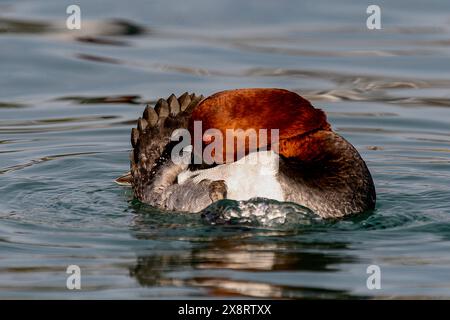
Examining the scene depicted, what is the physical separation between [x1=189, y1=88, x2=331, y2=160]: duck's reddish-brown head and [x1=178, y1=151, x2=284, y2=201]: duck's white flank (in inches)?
3.6

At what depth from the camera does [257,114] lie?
8.30 metres

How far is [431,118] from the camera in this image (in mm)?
12070

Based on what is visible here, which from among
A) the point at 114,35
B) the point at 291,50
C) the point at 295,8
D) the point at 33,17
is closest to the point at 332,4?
the point at 295,8

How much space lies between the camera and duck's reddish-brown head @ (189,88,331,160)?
8258 millimetres

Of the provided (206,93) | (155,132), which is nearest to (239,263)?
(155,132)

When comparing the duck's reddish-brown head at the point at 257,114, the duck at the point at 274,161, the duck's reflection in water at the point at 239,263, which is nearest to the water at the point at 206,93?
the duck's reflection in water at the point at 239,263

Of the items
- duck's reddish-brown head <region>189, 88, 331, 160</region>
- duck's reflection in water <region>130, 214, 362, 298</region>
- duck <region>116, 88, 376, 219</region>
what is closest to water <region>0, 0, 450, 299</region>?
duck's reflection in water <region>130, 214, 362, 298</region>

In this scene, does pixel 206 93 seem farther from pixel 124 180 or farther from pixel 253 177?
pixel 253 177

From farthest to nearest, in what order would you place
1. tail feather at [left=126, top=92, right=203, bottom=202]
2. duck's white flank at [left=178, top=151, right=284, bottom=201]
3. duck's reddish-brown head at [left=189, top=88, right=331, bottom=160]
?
tail feather at [left=126, top=92, right=203, bottom=202] < duck's white flank at [left=178, top=151, right=284, bottom=201] < duck's reddish-brown head at [left=189, top=88, right=331, bottom=160]

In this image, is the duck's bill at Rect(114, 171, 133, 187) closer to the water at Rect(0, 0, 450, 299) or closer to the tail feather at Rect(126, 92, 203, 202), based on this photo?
the water at Rect(0, 0, 450, 299)

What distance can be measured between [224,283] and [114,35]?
8.77 meters

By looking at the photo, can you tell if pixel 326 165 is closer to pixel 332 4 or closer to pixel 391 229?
pixel 391 229

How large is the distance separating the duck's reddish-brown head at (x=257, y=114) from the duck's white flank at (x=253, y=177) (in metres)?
0.09

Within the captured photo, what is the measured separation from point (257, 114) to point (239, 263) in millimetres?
1287
